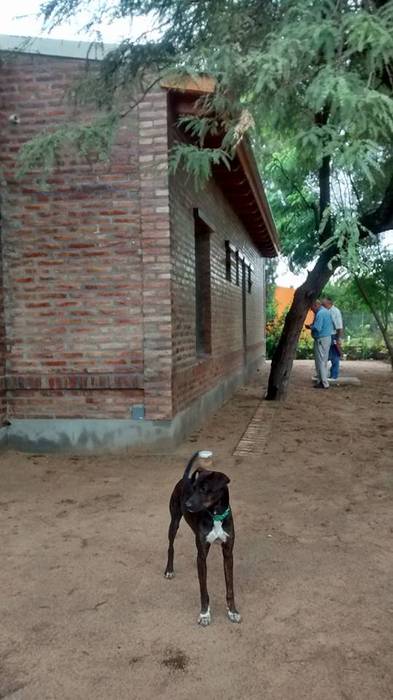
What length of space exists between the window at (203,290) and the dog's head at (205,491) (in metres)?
6.31

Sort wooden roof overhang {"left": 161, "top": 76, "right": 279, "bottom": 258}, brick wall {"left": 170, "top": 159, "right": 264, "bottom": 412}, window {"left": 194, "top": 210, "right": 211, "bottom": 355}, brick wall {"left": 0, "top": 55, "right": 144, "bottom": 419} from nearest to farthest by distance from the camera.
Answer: wooden roof overhang {"left": 161, "top": 76, "right": 279, "bottom": 258} → brick wall {"left": 0, "top": 55, "right": 144, "bottom": 419} → brick wall {"left": 170, "top": 159, "right": 264, "bottom": 412} → window {"left": 194, "top": 210, "right": 211, "bottom": 355}

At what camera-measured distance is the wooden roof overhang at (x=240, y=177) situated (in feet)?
16.3

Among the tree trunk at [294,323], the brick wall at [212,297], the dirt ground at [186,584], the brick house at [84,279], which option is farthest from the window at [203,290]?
the dirt ground at [186,584]

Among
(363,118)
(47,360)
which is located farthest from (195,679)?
(47,360)

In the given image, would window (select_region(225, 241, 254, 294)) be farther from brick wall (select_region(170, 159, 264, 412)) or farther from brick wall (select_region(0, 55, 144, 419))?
brick wall (select_region(0, 55, 144, 419))

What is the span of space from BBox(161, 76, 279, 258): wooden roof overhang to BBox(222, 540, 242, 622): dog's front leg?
8.17 feet

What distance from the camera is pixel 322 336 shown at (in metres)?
12.6

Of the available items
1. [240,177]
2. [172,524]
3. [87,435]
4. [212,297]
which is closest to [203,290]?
[212,297]

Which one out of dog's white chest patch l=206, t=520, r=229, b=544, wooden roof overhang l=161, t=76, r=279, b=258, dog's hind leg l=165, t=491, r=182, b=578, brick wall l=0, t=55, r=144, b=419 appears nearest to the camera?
dog's white chest patch l=206, t=520, r=229, b=544

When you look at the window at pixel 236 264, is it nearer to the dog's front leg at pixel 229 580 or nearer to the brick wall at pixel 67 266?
the brick wall at pixel 67 266

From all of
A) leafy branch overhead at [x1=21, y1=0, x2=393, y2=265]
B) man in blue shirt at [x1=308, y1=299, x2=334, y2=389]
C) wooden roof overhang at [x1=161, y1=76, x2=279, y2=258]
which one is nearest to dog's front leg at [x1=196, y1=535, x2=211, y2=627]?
leafy branch overhead at [x1=21, y1=0, x2=393, y2=265]

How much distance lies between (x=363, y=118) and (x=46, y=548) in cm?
318

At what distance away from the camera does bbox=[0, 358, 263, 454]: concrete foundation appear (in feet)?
21.1

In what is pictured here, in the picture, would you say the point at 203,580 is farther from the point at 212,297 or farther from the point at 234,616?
the point at 212,297
